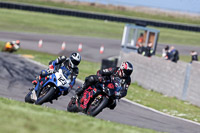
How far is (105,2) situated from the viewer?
241ft

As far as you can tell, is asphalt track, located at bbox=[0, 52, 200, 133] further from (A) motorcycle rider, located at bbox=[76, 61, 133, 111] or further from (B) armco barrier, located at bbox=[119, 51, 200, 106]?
(B) armco barrier, located at bbox=[119, 51, 200, 106]

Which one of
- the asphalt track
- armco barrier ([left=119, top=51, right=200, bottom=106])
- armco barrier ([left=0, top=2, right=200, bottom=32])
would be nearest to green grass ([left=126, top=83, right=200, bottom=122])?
armco barrier ([left=119, top=51, right=200, bottom=106])

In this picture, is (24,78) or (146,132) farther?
(24,78)

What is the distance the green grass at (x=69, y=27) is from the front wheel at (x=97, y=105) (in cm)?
2976

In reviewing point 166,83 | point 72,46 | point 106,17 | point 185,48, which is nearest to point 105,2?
point 106,17

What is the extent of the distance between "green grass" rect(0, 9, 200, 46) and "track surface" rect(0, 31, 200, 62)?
3.21 metres

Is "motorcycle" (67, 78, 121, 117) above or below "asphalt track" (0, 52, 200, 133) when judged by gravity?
above

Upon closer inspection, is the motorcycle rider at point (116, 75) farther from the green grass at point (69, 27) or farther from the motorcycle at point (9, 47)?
the green grass at point (69, 27)

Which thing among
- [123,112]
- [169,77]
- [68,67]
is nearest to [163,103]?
[169,77]

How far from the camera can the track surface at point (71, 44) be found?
2974 centimetres

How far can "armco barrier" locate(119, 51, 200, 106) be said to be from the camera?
16500 millimetres

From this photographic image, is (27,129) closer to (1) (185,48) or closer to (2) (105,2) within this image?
(1) (185,48)

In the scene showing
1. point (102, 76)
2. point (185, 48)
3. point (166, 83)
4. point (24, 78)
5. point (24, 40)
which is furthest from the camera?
point (185, 48)

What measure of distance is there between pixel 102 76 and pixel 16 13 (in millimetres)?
42076
